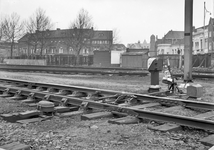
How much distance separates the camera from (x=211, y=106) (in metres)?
5.99

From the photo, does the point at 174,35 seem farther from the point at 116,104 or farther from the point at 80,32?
the point at 116,104

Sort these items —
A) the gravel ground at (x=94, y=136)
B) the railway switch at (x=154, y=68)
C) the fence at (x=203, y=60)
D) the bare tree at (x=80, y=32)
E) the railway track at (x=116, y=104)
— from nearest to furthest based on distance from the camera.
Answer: the gravel ground at (x=94, y=136) → the railway track at (x=116, y=104) → the railway switch at (x=154, y=68) → the fence at (x=203, y=60) → the bare tree at (x=80, y=32)

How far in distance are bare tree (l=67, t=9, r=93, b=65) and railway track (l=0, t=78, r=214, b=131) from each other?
3993 cm

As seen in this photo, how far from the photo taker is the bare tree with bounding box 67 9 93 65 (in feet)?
164

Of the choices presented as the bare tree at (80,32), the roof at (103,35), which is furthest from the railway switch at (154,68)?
the roof at (103,35)

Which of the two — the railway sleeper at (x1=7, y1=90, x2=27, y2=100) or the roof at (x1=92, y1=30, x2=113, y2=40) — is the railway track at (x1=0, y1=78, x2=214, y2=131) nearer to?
the railway sleeper at (x1=7, y1=90, x2=27, y2=100)

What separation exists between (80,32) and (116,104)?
44.7m

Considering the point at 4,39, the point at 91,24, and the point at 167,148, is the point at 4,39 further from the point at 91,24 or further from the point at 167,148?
the point at 167,148

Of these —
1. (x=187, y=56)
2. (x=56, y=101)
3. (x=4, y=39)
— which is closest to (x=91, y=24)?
(x=4, y=39)

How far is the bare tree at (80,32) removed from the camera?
4984 cm

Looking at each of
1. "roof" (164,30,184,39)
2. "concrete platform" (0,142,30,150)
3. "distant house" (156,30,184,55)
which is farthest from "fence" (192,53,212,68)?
"roof" (164,30,184,39)

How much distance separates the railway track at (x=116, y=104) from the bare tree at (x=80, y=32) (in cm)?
3993

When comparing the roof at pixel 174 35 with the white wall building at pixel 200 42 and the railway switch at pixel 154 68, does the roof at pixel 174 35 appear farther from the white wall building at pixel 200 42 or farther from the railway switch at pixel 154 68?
the railway switch at pixel 154 68

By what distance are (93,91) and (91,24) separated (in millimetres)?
46195
